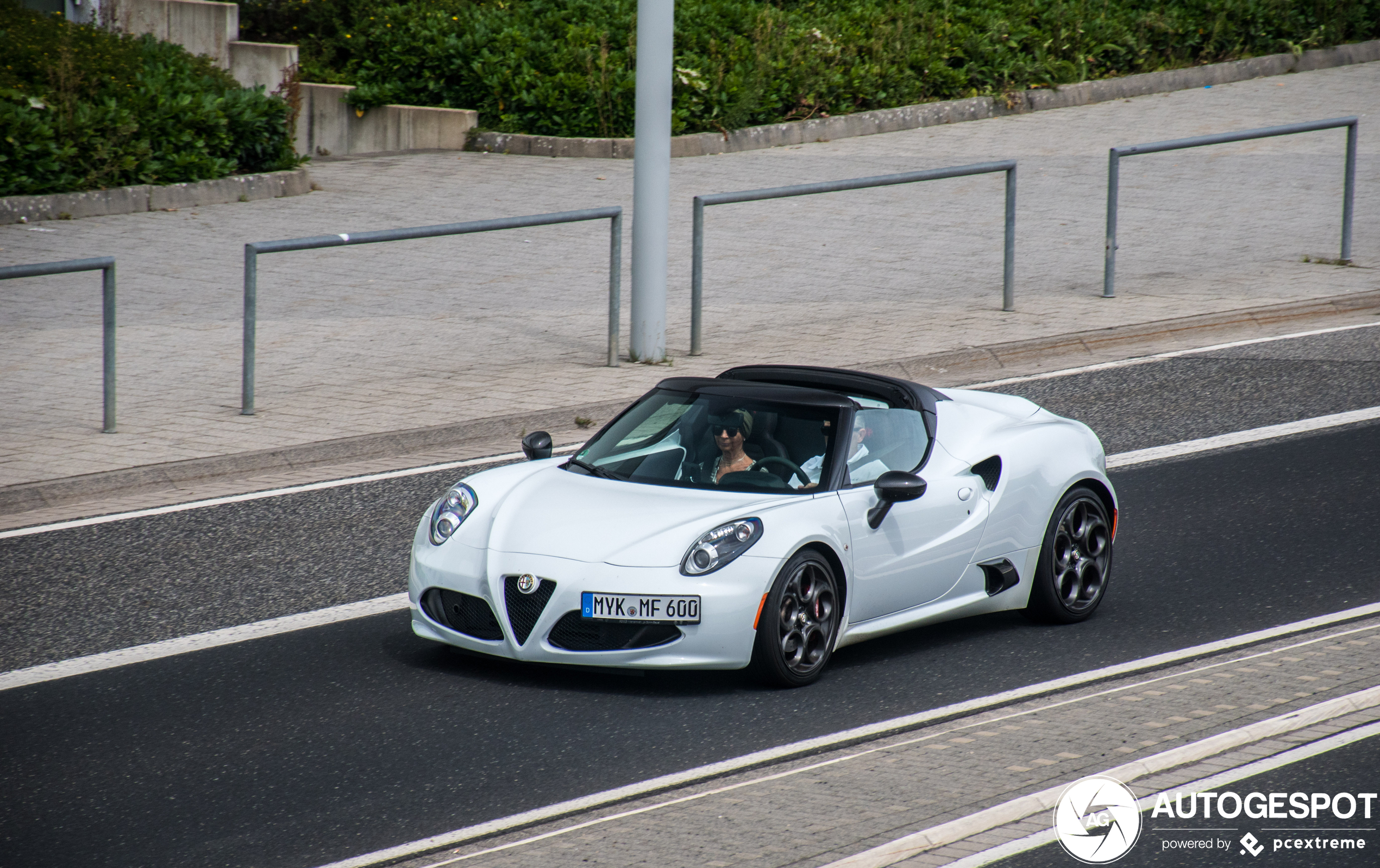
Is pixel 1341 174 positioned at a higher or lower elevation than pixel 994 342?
higher

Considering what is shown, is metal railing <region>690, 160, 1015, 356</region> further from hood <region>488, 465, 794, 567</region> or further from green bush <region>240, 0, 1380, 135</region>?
green bush <region>240, 0, 1380, 135</region>

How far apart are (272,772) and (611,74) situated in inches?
667

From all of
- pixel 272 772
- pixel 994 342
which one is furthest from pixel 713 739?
pixel 994 342

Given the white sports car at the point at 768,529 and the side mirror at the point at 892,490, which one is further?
the side mirror at the point at 892,490

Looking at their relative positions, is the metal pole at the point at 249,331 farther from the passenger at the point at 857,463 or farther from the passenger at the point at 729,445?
the passenger at the point at 857,463

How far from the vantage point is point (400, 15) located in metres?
23.4

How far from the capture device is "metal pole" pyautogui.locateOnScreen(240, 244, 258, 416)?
10.9 metres

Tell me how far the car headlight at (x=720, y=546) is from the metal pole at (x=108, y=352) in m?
5.30

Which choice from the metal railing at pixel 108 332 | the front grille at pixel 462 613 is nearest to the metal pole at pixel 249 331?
the metal railing at pixel 108 332

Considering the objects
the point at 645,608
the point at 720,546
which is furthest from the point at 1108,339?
the point at 645,608

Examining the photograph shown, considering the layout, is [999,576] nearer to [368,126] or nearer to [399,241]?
[399,241]

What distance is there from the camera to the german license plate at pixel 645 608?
6.34 metres

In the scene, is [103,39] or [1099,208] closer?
[1099,208]

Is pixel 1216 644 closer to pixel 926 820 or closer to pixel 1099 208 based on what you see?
pixel 926 820
